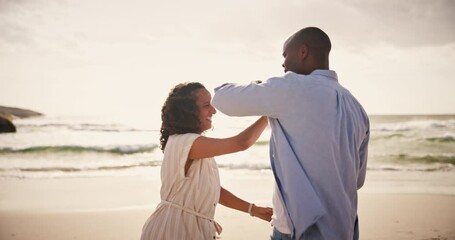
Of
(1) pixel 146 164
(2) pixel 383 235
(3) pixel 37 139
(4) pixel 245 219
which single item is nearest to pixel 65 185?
(1) pixel 146 164

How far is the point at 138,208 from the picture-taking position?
26.4 feet

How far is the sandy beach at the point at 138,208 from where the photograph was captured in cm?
653

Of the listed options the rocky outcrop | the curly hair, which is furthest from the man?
the rocky outcrop

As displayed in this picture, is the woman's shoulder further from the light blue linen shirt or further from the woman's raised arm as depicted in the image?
the light blue linen shirt

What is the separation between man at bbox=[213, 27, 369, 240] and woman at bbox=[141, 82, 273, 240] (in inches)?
14.4

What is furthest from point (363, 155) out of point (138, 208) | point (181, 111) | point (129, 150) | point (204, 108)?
point (129, 150)

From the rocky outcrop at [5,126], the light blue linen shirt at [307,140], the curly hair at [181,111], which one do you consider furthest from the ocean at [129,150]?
the light blue linen shirt at [307,140]

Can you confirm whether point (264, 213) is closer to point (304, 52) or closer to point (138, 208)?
point (304, 52)

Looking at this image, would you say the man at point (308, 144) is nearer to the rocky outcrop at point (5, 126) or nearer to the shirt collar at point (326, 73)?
the shirt collar at point (326, 73)

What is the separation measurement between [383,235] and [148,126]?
839 inches

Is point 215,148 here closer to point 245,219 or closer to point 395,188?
point 245,219

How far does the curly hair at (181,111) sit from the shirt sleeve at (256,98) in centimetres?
58

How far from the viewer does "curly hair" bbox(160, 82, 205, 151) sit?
8.57 ft

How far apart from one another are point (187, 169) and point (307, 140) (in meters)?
0.78
